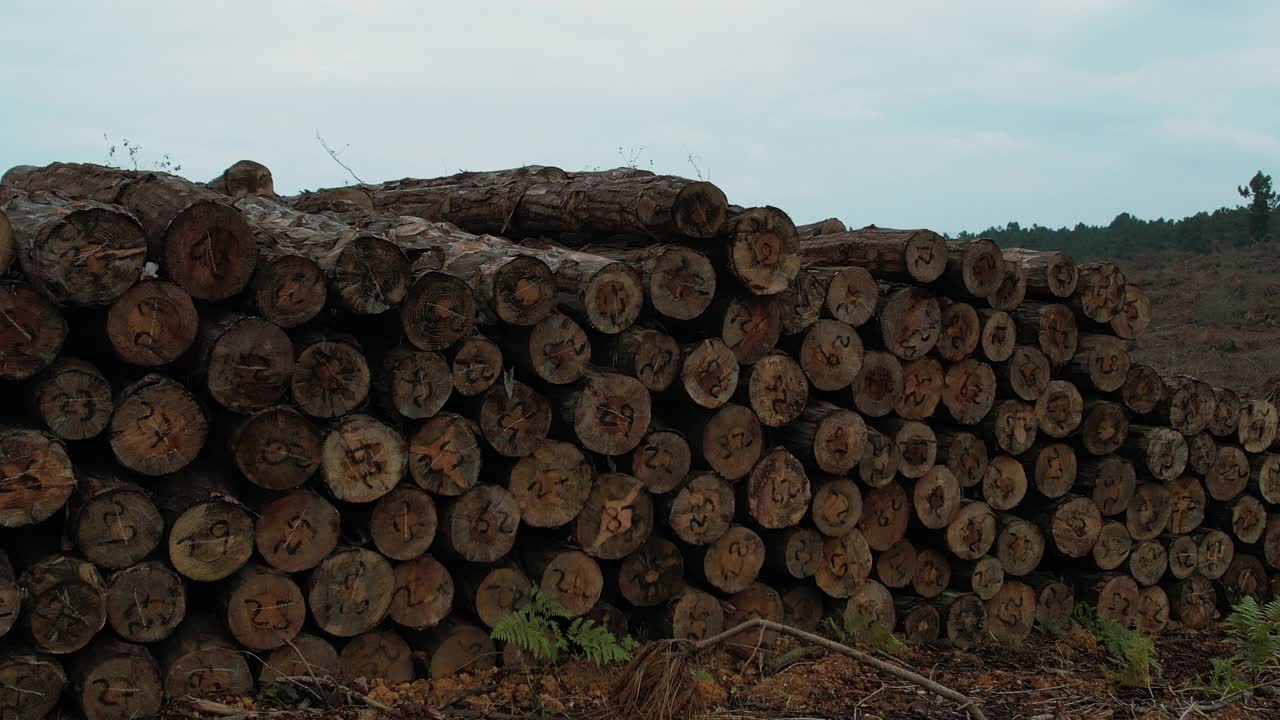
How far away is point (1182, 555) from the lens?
696cm

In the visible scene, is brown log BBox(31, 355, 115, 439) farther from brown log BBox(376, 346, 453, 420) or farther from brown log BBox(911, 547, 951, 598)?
brown log BBox(911, 547, 951, 598)

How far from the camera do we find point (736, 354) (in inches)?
214

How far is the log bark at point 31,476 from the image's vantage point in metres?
3.78

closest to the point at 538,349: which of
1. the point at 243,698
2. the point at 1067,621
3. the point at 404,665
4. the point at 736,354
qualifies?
the point at 736,354

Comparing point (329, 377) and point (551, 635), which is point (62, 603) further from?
point (551, 635)

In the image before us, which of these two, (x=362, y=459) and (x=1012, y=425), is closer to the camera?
(x=362, y=459)

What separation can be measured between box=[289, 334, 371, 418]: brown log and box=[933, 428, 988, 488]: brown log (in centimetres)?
341

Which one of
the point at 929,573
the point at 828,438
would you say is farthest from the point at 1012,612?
the point at 828,438

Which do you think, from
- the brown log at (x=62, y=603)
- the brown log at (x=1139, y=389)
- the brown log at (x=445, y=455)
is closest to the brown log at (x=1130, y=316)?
the brown log at (x=1139, y=389)

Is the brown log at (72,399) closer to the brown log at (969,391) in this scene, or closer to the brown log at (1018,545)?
the brown log at (969,391)

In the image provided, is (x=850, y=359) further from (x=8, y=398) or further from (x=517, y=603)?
(x=8, y=398)

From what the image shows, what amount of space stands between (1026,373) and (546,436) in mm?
3059

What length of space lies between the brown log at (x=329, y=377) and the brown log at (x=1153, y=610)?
514 centimetres

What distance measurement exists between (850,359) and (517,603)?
219 centimetres
